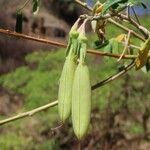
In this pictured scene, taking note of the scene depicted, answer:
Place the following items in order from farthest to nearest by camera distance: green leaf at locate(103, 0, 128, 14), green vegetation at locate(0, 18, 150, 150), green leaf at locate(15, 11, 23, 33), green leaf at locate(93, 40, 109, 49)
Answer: green vegetation at locate(0, 18, 150, 150) < green leaf at locate(93, 40, 109, 49) < green leaf at locate(15, 11, 23, 33) < green leaf at locate(103, 0, 128, 14)

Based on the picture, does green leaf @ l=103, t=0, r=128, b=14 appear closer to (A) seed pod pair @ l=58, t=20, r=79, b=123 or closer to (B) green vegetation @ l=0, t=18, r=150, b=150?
(A) seed pod pair @ l=58, t=20, r=79, b=123

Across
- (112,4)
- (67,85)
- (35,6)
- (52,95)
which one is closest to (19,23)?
(35,6)

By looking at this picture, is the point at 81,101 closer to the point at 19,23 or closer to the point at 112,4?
the point at 112,4

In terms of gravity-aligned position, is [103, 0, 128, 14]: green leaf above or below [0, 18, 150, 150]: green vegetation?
above

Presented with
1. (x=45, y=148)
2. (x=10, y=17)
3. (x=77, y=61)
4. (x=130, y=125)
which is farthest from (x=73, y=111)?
(x=10, y=17)

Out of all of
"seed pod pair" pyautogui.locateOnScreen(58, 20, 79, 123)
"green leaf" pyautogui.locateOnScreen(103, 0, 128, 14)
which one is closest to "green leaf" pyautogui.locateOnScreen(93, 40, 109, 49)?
"green leaf" pyautogui.locateOnScreen(103, 0, 128, 14)

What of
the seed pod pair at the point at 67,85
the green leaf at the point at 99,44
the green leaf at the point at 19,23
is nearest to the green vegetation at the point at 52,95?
the green leaf at the point at 99,44

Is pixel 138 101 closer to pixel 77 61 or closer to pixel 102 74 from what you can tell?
pixel 102 74

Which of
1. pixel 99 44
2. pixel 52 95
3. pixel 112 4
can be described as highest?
pixel 112 4
